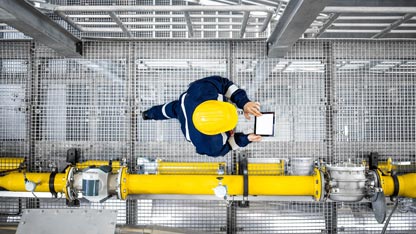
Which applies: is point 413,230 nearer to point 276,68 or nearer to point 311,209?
A: point 311,209

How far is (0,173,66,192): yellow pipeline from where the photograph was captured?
3.05 meters

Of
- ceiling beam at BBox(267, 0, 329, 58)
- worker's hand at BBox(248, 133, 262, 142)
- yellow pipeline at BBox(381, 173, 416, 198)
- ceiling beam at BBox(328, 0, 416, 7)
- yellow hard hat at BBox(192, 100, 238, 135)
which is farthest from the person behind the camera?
yellow pipeline at BBox(381, 173, 416, 198)

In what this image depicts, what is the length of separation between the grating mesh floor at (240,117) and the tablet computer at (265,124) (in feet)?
3.20

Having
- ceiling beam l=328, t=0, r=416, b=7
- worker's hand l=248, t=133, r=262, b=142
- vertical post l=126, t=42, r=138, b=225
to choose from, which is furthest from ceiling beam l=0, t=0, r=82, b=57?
ceiling beam l=328, t=0, r=416, b=7

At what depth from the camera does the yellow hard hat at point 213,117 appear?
2.27m

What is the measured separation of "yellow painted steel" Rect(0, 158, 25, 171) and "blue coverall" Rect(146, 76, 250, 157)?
7.56 ft

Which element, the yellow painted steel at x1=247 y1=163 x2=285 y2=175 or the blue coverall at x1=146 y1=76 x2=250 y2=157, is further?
the yellow painted steel at x1=247 y1=163 x2=285 y2=175

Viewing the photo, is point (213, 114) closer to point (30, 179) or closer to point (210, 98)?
point (210, 98)

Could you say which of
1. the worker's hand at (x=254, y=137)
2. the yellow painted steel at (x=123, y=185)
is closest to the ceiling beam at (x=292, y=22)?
the worker's hand at (x=254, y=137)

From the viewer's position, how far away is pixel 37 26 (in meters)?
2.59

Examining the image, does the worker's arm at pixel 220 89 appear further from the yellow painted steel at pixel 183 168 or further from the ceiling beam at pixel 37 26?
the ceiling beam at pixel 37 26

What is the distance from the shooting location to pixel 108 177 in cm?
294

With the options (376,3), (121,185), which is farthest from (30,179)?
(376,3)

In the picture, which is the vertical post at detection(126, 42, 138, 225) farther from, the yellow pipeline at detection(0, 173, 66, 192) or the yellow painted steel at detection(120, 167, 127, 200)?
the yellow pipeline at detection(0, 173, 66, 192)
